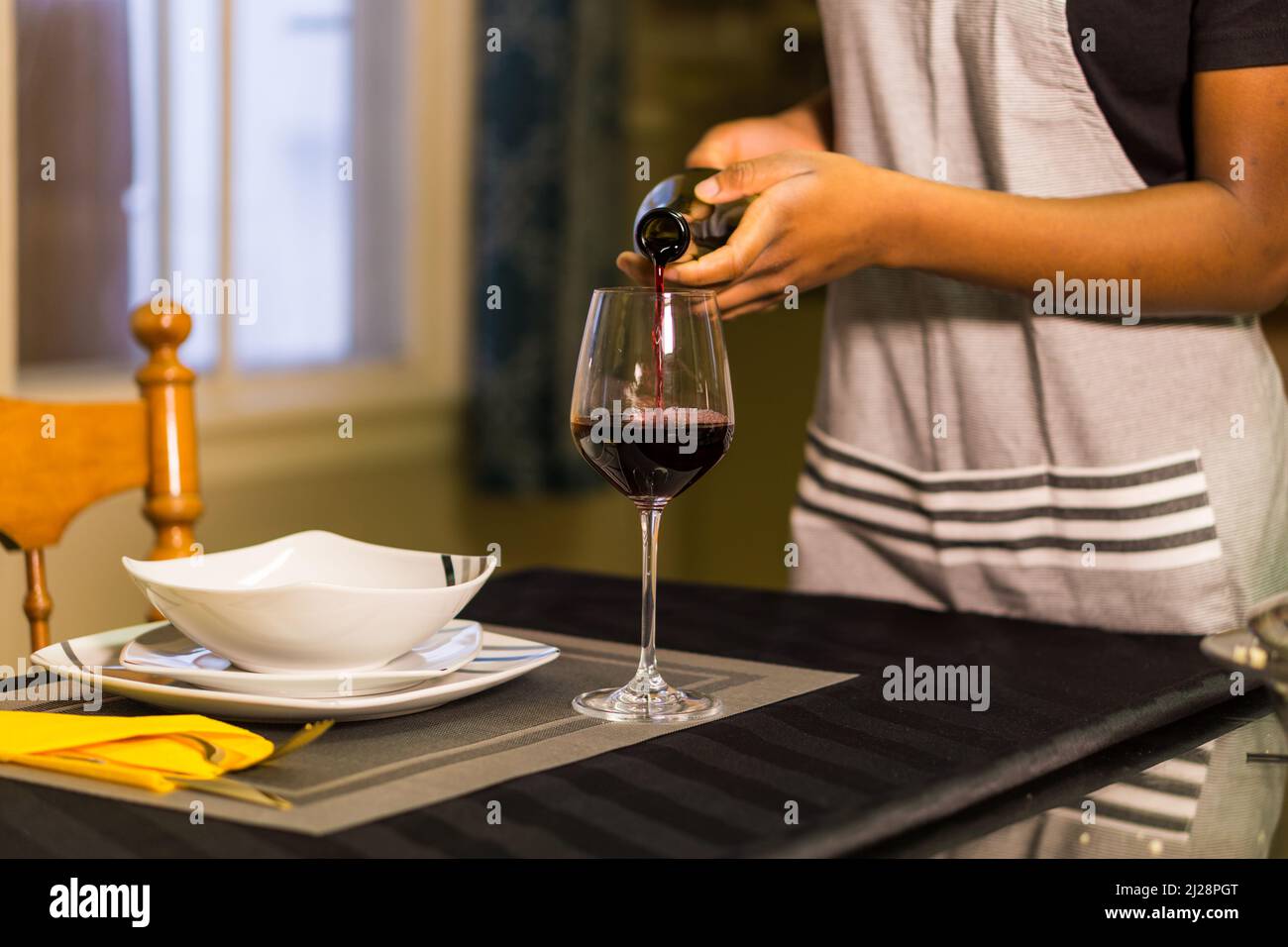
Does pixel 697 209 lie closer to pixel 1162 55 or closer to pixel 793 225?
pixel 793 225

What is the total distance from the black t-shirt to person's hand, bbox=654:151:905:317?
224 mm

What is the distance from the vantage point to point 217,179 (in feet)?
9.31

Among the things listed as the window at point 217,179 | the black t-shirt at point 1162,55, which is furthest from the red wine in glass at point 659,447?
the window at point 217,179

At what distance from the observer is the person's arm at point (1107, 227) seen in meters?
1.14

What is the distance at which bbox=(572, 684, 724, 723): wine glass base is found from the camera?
0.85m

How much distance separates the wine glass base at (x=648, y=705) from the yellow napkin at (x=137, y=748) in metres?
0.20

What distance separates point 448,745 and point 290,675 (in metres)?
0.10
